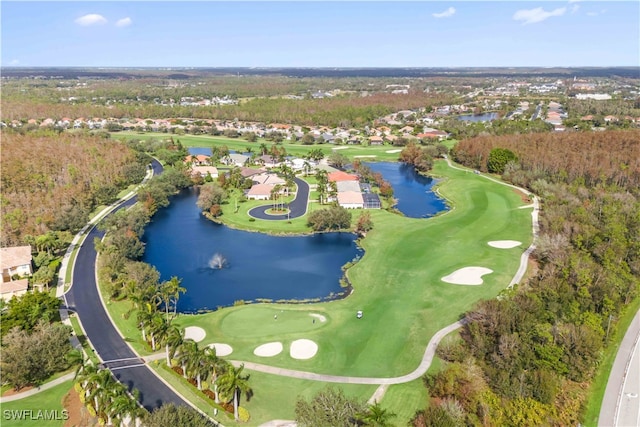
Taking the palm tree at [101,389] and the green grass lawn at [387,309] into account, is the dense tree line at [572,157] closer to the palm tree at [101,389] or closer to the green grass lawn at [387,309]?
the green grass lawn at [387,309]

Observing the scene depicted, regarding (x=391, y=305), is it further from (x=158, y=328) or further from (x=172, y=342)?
(x=158, y=328)

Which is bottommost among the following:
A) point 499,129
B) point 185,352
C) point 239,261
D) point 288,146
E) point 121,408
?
point 239,261

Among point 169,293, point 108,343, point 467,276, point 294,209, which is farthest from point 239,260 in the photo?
point 467,276

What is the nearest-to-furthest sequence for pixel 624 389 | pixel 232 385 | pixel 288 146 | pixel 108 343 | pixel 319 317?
1. pixel 232 385
2. pixel 624 389
3. pixel 108 343
4. pixel 319 317
5. pixel 288 146

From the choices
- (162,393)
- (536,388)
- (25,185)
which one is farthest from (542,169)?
(25,185)

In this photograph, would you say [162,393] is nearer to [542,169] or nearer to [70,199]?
[70,199]

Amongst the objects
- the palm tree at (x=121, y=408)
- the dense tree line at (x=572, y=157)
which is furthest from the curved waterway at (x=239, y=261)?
the dense tree line at (x=572, y=157)
